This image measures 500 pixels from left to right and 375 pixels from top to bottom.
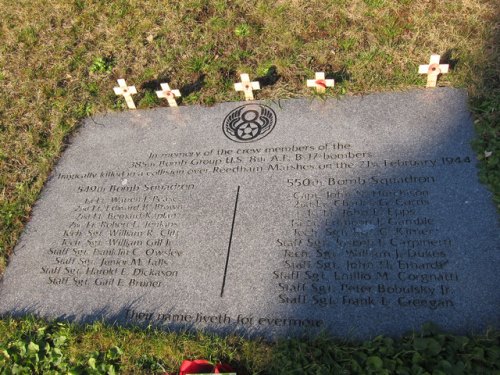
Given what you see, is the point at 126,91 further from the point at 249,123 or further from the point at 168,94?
the point at 249,123

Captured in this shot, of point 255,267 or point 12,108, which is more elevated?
point 12,108

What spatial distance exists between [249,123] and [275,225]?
1.00 metres

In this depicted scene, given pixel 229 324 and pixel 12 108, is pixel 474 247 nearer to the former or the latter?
pixel 229 324

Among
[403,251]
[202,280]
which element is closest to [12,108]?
[202,280]

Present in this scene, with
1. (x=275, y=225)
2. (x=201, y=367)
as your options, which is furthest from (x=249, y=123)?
(x=201, y=367)

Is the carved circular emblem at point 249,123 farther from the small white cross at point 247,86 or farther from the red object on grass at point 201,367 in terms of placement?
the red object on grass at point 201,367

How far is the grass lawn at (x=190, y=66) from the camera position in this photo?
8.92ft

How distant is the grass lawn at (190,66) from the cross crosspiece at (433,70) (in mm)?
108

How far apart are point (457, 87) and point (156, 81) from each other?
2.57 m

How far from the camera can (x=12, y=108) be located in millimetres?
4461

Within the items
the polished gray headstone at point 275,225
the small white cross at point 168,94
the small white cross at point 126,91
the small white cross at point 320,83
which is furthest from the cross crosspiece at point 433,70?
the small white cross at point 126,91

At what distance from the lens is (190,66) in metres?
4.34

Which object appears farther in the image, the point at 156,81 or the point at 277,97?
the point at 156,81

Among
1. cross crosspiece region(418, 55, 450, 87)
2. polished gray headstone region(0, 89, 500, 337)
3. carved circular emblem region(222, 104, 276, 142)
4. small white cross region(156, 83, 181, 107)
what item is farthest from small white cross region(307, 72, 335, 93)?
small white cross region(156, 83, 181, 107)
